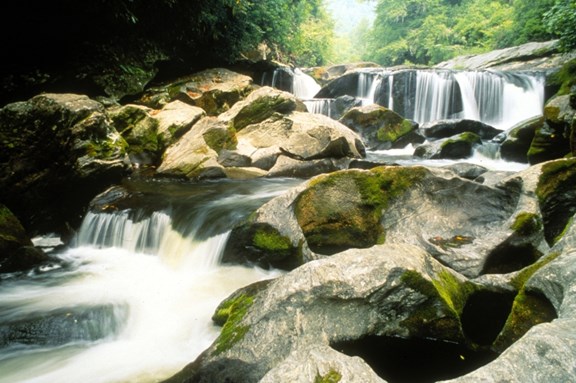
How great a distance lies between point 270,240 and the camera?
4.75 metres

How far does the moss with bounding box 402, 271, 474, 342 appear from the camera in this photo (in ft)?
9.25

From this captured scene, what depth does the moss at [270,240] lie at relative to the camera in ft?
15.2

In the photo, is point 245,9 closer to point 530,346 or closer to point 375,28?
point 530,346

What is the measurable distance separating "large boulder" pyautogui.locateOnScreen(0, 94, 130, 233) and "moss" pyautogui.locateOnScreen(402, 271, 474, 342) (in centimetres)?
658

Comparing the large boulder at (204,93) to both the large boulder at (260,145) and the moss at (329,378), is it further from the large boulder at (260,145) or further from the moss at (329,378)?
the moss at (329,378)

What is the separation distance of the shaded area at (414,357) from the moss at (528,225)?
1773 mm

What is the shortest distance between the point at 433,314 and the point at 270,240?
2396 mm

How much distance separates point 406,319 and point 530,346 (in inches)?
46.6

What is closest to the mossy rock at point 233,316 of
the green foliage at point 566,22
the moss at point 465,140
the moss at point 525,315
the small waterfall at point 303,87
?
the moss at point 525,315

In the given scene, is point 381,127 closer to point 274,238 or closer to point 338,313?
point 274,238

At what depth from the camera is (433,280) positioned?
2.89 metres

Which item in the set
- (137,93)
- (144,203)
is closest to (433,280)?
(144,203)

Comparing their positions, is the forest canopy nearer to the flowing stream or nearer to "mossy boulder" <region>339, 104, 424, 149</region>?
the flowing stream

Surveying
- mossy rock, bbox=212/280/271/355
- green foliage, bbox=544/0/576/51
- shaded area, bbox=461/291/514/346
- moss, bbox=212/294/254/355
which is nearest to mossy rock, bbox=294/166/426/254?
mossy rock, bbox=212/280/271/355
